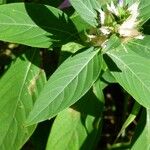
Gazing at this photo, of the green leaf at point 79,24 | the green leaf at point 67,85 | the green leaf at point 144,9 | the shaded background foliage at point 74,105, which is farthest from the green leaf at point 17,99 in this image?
the green leaf at point 144,9

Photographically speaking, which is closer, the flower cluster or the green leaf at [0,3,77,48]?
the flower cluster

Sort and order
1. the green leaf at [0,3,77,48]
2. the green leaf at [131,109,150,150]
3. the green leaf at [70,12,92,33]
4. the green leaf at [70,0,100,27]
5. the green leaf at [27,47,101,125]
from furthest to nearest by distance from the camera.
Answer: the green leaf at [131,109,150,150] → the green leaf at [70,12,92,33] → the green leaf at [0,3,77,48] → the green leaf at [70,0,100,27] → the green leaf at [27,47,101,125]

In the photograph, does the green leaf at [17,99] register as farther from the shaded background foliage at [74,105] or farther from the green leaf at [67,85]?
the green leaf at [67,85]

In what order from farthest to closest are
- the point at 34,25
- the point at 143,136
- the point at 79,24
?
the point at 143,136 → the point at 79,24 → the point at 34,25

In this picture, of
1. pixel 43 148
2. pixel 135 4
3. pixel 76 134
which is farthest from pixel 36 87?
pixel 135 4

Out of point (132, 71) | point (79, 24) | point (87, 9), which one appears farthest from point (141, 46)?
point (79, 24)

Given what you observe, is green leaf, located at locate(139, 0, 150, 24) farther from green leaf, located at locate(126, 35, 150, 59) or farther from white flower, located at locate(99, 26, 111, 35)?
white flower, located at locate(99, 26, 111, 35)

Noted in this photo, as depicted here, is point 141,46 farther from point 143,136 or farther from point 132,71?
point 143,136

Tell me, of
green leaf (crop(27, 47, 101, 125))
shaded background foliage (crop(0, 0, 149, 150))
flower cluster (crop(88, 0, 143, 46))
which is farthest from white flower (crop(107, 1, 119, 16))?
shaded background foliage (crop(0, 0, 149, 150))
